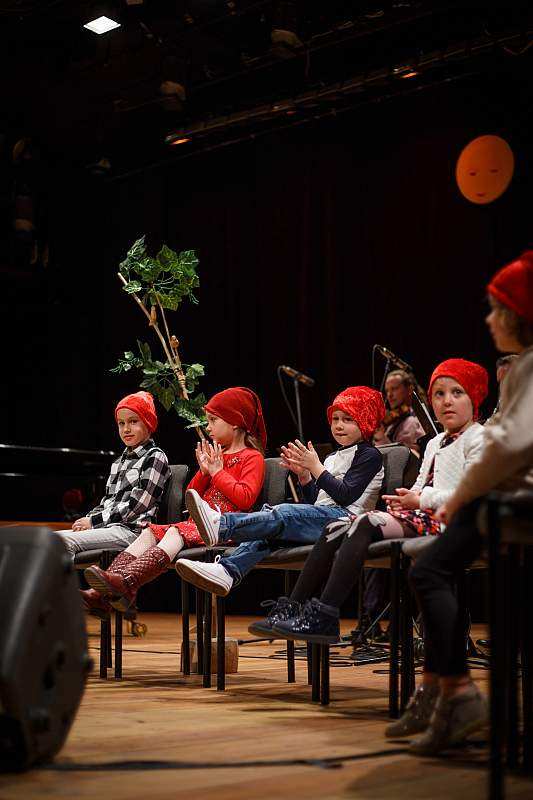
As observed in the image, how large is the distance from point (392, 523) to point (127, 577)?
3.58 ft

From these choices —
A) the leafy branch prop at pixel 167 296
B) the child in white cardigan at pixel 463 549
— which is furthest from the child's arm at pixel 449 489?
the leafy branch prop at pixel 167 296

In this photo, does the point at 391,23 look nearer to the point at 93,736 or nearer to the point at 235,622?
the point at 235,622

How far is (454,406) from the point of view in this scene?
121 inches

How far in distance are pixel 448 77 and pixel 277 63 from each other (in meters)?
1.30

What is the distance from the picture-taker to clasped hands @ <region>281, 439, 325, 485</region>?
340cm

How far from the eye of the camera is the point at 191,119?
755 cm

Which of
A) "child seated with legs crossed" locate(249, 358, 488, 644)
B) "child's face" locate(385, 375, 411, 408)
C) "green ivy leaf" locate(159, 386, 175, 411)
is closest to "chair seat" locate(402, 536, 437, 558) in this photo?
"child seated with legs crossed" locate(249, 358, 488, 644)

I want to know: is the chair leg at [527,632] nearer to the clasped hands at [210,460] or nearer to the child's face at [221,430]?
the clasped hands at [210,460]

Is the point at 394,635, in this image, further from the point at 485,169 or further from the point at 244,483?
the point at 485,169

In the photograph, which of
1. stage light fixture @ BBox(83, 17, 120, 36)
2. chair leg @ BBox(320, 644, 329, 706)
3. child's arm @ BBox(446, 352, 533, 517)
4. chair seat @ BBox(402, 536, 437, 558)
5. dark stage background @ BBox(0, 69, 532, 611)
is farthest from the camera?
dark stage background @ BBox(0, 69, 532, 611)

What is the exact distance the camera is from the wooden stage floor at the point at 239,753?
5.99 feet

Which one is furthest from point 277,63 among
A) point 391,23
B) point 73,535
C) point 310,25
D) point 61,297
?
point 73,535

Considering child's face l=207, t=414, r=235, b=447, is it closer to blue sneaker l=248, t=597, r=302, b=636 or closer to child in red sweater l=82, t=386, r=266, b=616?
child in red sweater l=82, t=386, r=266, b=616

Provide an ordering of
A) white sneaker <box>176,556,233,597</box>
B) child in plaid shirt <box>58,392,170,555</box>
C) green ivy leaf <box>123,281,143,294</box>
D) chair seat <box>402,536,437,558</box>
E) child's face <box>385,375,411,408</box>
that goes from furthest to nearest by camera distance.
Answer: child's face <box>385,375,411,408</box>, green ivy leaf <box>123,281,143,294</box>, child in plaid shirt <box>58,392,170,555</box>, white sneaker <box>176,556,233,597</box>, chair seat <box>402,536,437,558</box>
